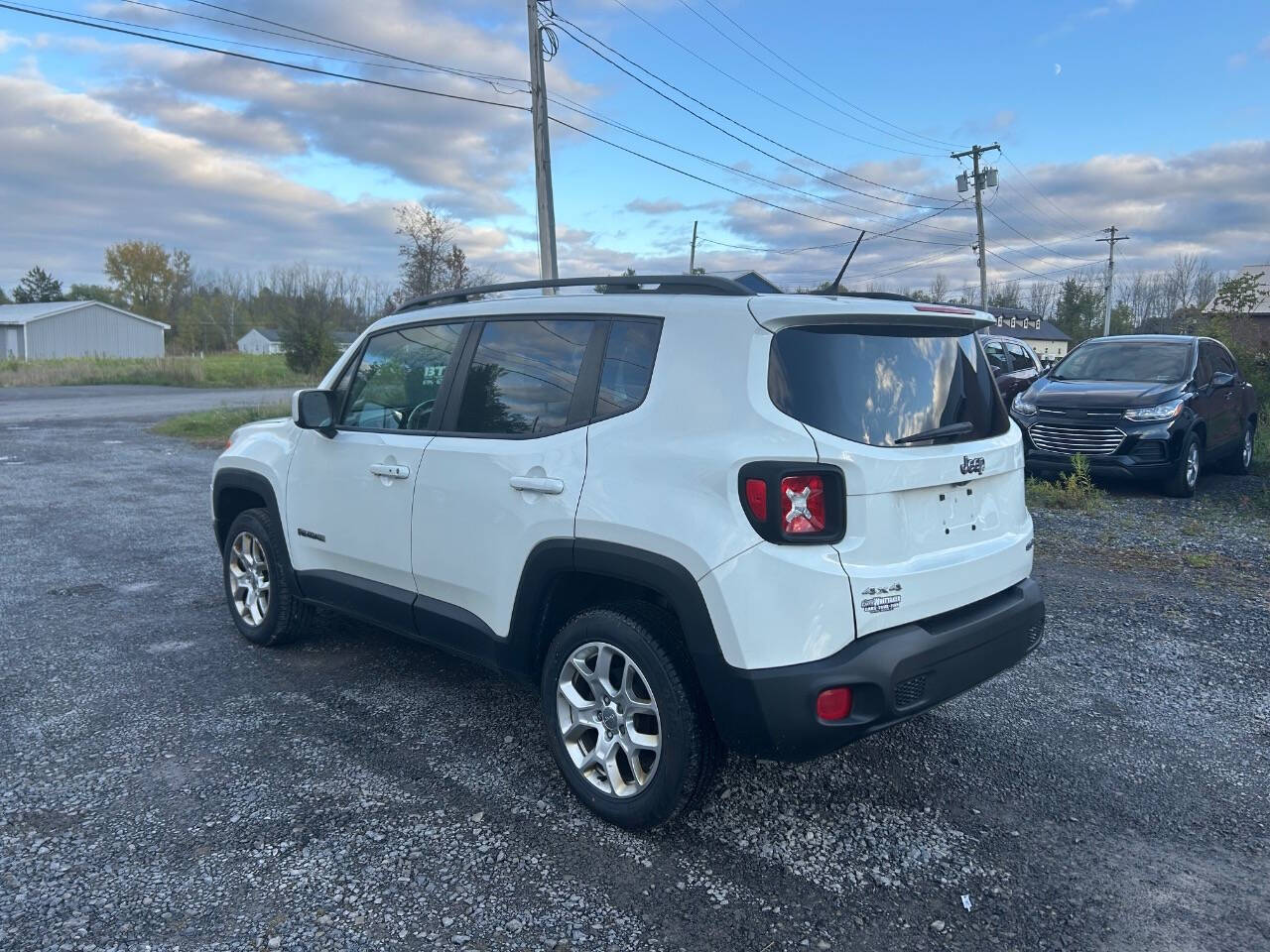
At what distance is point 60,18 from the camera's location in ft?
40.3

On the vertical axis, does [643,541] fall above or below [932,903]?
above

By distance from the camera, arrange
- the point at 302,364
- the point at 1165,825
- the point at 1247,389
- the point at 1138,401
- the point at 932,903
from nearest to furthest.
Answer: the point at 932,903
the point at 1165,825
the point at 1138,401
the point at 1247,389
the point at 302,364

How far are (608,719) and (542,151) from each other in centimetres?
1439

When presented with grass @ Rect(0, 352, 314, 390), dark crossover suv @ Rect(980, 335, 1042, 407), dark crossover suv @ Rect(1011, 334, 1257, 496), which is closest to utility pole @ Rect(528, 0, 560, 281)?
dark crossover suv @ Rect(980, 335, 1042, 407)

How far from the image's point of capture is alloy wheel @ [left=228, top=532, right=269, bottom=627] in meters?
5.19

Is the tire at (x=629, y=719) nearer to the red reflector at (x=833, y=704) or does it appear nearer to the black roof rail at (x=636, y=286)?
the red reflector at (x=833, y=704)

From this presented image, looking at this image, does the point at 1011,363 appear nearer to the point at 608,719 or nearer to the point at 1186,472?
the point at 1186,472

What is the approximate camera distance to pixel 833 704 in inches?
111

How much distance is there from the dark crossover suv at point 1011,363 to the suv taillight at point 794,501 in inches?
531

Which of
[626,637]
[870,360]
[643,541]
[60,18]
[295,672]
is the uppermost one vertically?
[60,18]

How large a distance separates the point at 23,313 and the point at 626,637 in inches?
3186

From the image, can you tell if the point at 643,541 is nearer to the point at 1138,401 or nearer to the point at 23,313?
the point at 1138,401

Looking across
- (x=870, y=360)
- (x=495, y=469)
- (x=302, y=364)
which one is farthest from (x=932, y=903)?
(x=302, y=364)

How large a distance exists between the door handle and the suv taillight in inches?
32.0
